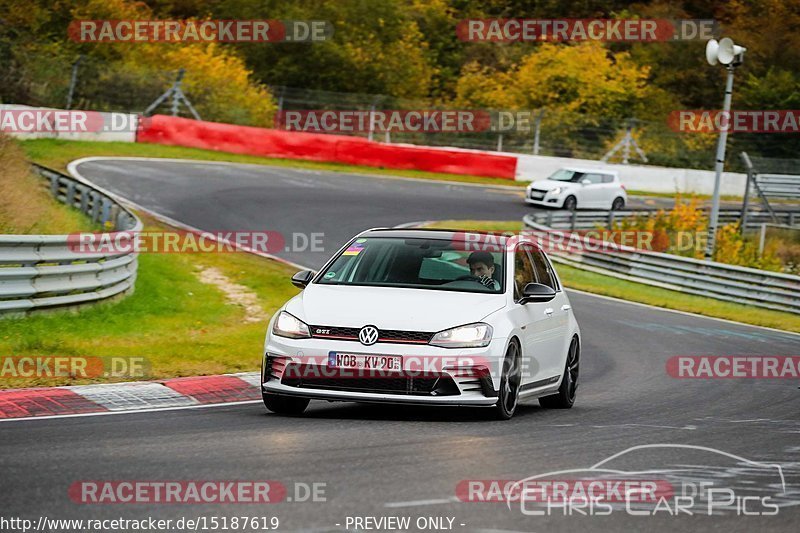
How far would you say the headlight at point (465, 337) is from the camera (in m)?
9.80

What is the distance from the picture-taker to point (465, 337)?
9.89 meters

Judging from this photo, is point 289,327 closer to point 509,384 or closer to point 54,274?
point 509,384

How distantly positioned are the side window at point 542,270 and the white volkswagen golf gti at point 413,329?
1.66 ft

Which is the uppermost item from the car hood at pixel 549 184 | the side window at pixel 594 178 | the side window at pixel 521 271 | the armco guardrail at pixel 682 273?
the side window at pixel 521 271

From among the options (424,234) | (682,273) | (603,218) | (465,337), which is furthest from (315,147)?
(465,337)

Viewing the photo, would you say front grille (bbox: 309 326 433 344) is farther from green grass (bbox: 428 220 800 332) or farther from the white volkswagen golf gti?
green grass (bbox: 428 220 800 332)

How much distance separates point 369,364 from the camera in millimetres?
9672

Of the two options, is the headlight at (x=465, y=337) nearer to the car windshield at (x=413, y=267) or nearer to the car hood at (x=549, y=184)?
the car windshield at (x=413, y=267)

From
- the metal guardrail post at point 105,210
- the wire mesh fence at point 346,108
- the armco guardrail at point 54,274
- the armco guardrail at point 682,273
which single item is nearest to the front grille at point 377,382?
the armco guardrail at point 54,274

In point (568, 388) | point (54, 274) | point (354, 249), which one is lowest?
point (568, 388)

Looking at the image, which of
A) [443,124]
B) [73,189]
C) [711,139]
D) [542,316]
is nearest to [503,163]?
[443,124]

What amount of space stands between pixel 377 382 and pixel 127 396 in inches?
94.0

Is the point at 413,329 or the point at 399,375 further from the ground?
the point at 413,329

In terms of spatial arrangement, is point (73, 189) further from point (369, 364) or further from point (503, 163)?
point (503, 163)
